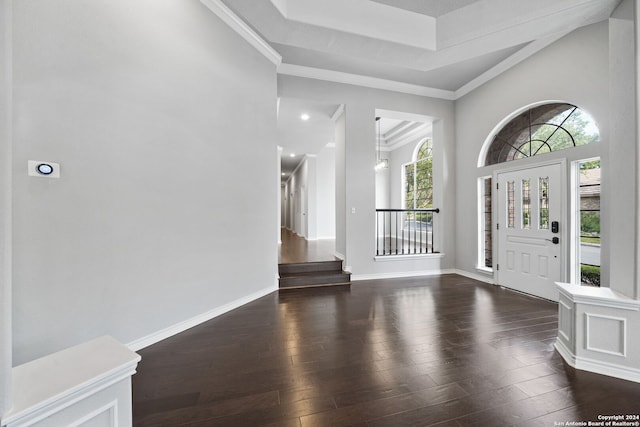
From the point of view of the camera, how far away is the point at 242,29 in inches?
130

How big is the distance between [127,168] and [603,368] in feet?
14.2

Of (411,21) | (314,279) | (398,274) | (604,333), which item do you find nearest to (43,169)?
(314,279)

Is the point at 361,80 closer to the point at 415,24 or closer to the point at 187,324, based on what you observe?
the point at 415,24

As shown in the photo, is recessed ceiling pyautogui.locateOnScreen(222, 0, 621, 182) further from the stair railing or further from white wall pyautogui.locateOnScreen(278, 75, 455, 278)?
the stair railing

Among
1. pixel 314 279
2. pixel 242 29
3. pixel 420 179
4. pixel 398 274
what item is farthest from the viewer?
pixel 420 179

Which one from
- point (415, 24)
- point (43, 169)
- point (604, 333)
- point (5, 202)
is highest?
point (415, 24)

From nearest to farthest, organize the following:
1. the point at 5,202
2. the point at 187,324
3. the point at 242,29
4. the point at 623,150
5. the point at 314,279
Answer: the point at 5,202 < the point at 623,150 < the point at 187,324 < the point at 242,29 < the point at 314,279

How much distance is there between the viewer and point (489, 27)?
2.53 metres

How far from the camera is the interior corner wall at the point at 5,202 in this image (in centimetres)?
82

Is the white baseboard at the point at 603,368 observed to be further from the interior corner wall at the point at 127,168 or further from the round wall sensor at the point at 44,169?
the round wall sensor at the point at 44,169

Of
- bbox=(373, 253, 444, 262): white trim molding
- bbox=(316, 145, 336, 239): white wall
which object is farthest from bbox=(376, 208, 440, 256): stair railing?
bbox=(316, 145, 336, 239): white wall

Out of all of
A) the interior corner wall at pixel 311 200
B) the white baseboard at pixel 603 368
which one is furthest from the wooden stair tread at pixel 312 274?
the interior corner wall at pixel 311 200

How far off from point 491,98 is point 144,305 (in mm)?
5892

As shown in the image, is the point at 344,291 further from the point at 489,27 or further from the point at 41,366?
the point at 489,27
